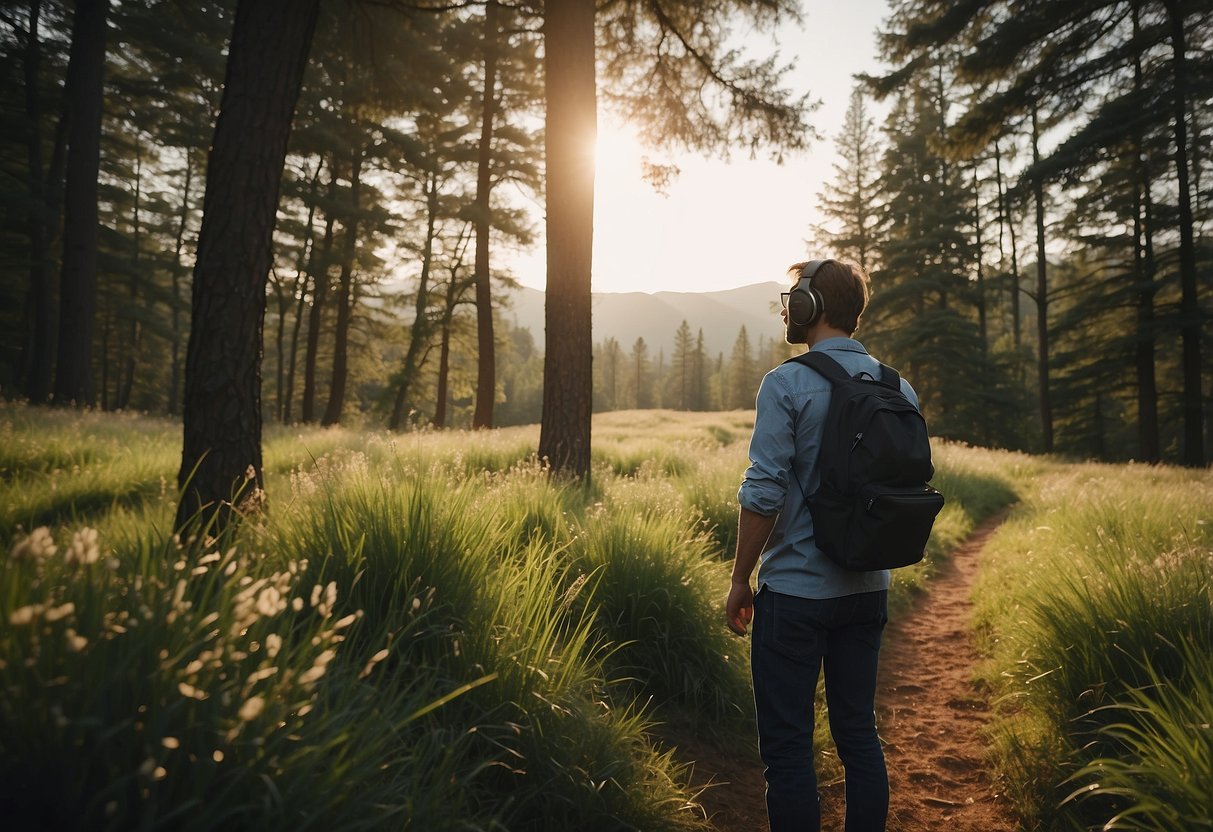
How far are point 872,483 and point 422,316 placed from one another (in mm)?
23023

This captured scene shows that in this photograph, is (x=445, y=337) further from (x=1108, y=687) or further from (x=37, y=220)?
(x=1108, y=687)

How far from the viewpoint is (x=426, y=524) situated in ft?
9.91

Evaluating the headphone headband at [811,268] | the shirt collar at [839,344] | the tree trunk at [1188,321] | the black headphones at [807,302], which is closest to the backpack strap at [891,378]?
the shirt collar at [839,344]

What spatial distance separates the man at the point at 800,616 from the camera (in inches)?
93.4

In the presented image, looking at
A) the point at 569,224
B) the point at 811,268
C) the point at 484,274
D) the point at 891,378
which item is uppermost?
the point at 484,274

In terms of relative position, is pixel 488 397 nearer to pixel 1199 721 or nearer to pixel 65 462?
pixel 65 462

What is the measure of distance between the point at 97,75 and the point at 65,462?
10.8 metres

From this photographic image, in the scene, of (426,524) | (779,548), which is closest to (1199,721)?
(779,548)

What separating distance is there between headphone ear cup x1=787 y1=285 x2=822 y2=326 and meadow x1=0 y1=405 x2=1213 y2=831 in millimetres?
1710

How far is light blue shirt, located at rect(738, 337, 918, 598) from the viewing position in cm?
238

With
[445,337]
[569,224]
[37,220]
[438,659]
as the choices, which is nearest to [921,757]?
[438,659]

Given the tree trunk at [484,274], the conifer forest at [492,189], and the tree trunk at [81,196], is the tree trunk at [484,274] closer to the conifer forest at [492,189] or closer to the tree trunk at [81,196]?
the conifer forest at [492,189]

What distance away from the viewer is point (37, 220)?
17.5m

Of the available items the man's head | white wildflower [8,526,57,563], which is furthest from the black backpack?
white wildflower [8,526,57,563]
